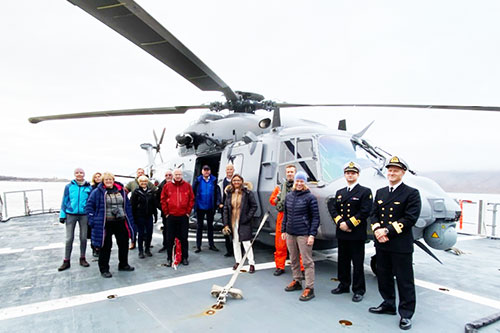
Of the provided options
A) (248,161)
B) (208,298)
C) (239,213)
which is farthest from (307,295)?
(248,161)

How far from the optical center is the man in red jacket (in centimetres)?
548

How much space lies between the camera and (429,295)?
4.02 meters

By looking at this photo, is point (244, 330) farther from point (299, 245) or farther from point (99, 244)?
point (99, 244)

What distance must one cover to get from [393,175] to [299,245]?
149 cm

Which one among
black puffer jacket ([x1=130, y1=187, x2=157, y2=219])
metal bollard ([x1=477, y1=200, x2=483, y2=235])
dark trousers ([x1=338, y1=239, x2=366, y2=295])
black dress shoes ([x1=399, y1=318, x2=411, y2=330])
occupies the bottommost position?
metal bollard ([x1=477, y1=200, x2=483, y2=235])

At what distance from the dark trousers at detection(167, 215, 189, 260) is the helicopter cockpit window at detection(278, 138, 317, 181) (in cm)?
198

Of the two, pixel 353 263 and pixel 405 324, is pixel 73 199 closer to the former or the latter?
pixel 353 263

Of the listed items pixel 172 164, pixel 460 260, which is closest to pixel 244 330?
pixel 460 260

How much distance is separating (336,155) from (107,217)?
3953 mm

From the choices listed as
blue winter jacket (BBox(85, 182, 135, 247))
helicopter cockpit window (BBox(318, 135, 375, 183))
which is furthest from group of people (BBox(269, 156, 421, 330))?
blue winter jacket (BBox(85, 182, 135, 247))

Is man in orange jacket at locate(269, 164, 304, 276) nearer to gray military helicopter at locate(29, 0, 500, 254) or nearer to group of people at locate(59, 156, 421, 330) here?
group of people at locate(59, 156, 421, 330)

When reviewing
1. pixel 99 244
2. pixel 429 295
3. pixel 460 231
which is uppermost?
pixel 99 244

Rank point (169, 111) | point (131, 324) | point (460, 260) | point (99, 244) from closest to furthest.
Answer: point (131, 324) < point (99, 244) < point (460, 260) < point (169, 111)

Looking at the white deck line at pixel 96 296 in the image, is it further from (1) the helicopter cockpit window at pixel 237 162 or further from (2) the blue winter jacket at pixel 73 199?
(1) the helicopter cockpit window at pixel 237 162
